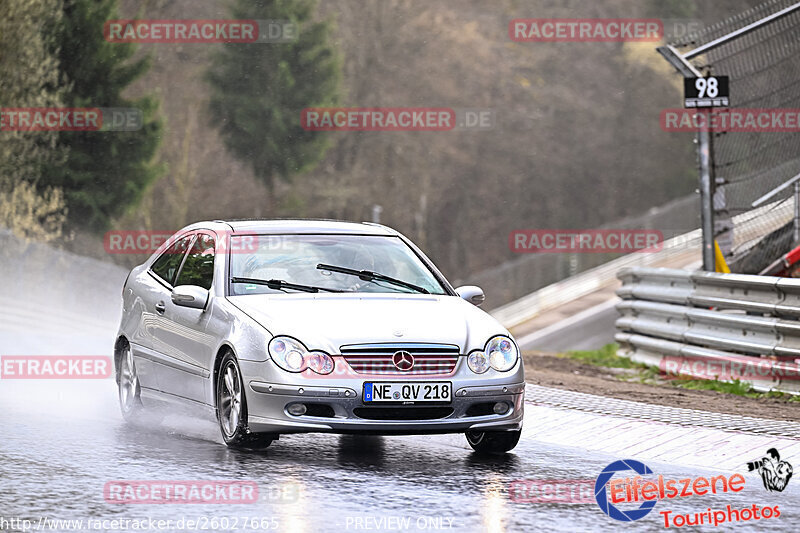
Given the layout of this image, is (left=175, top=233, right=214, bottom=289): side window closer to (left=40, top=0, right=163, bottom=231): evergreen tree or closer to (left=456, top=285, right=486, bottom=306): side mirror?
(left=456, top=285, right=486, bottom=306): side mirror

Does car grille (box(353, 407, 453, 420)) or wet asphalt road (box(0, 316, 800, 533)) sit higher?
car grille (box(353, 407, 453, 420))

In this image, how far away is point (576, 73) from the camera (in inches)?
3570

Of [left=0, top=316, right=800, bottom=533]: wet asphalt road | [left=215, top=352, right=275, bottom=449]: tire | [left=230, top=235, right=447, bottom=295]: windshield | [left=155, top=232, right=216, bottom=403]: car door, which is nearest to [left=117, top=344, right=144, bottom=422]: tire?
[left=0, top=316, right=800, bottom=533]: wet asphalt road

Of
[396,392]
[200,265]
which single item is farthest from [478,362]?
[200,265]

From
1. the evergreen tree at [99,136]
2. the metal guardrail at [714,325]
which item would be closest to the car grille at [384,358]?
the metal guardrail at [714,325]

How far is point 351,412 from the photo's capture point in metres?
8.16

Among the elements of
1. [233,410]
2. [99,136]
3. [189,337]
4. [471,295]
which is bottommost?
[233,410]

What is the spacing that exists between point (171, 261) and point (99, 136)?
34.7 metres

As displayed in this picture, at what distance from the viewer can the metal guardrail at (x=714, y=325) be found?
13008 mm

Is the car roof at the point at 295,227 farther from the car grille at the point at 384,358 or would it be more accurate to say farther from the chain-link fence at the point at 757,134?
the chain-link fence at the point at 757,134

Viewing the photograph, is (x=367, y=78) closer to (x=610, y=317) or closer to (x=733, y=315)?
(x=610, y=317)

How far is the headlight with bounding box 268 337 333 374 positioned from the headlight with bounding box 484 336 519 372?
1019 millimetres

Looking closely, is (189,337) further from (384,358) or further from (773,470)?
(773,470)

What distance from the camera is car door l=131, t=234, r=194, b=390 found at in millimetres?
9914
